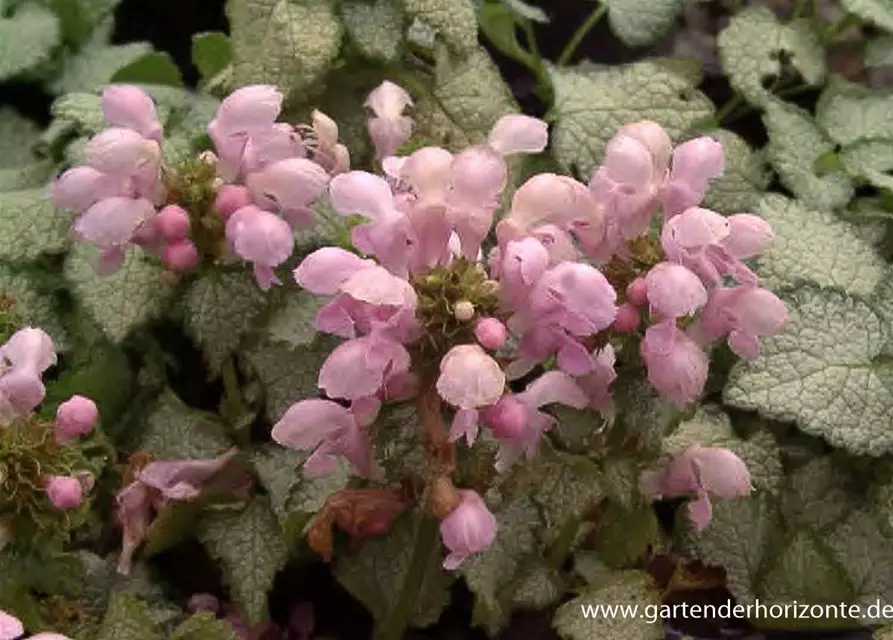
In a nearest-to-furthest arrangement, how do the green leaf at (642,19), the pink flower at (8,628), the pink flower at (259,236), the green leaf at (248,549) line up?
the pink flower at (8,628) → the pink flower at (259,236) → the green leaf at (248,549) → the green leaf at (642,19)

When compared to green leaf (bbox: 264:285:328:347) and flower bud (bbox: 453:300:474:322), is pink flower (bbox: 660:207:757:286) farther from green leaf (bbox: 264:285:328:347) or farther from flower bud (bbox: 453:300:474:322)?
green leaf (bbox: 264:285:328:347)

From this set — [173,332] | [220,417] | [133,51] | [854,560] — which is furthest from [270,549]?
[133,51]

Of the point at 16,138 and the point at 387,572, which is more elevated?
the point at 387,572

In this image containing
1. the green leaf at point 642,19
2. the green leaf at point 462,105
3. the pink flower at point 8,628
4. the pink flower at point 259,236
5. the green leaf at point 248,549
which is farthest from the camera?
the green leaf at point 642,19

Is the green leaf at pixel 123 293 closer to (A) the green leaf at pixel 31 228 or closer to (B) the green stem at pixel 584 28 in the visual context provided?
(A) the green leaf at pixel 31 228

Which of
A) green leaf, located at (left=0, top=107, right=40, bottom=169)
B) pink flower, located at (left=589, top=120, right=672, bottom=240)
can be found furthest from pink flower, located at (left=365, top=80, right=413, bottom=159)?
green leaf, located at (left=0, top=107, right=40, bottom=169)

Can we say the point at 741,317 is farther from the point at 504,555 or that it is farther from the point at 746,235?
the point at 504,555

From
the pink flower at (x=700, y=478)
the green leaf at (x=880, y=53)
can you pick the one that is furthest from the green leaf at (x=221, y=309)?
the green leaf at (x=880, y=53)

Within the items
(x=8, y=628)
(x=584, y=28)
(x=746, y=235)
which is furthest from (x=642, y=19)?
(x=8, y=628)
